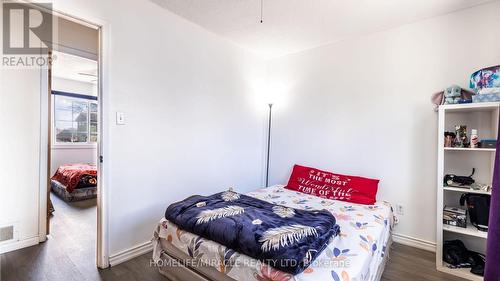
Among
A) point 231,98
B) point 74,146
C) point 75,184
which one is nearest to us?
point 231,98

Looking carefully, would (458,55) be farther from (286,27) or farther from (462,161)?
(286,27)

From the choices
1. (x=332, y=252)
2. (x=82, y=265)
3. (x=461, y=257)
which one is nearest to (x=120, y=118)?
(x=82, y=265)

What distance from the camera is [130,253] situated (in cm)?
211

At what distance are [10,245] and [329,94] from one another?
3824 millimetres

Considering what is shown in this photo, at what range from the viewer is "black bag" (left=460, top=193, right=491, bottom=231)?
1.86 m

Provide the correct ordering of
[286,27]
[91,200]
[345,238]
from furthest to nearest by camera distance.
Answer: [91,200], [286,27], [345,238]

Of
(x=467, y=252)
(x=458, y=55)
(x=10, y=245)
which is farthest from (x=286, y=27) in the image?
(x=10, y=245)

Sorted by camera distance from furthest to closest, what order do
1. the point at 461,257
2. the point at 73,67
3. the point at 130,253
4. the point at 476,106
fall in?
the point at 73,67 → the point at 130,253 → the point at 461,257 → the point at 476,106

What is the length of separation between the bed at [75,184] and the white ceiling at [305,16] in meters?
Result: 3.15

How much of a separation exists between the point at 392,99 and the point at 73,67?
532 centimetres

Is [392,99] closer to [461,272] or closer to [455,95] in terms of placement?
[455,95]

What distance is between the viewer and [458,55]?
2191mm

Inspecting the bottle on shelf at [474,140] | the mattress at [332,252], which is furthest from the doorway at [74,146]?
the bottle on shelf at [474,140]

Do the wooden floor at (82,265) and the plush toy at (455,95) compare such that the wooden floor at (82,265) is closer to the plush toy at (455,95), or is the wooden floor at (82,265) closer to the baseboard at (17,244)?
the baseboard at (17,244)
